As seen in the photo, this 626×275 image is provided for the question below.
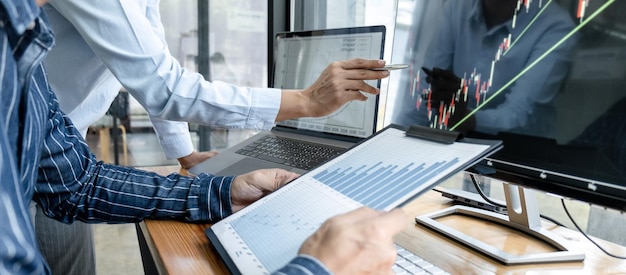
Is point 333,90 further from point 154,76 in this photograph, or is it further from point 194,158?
point 194,158

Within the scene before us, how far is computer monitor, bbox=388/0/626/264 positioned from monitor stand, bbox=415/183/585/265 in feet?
0.04

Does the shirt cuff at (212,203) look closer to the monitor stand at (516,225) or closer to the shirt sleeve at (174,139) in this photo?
the monitor stand at (516,225)

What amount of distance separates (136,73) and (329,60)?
0.48 metres

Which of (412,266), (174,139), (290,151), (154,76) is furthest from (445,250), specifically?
(174,139)

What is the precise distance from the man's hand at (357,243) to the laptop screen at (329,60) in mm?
565

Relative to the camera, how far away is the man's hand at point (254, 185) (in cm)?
71

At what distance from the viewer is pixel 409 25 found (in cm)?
81

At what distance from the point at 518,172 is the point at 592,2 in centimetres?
23

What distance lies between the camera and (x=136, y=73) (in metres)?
0.82

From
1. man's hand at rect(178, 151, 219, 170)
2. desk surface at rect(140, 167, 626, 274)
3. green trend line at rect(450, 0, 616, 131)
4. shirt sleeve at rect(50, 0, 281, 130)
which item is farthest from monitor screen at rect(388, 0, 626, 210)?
man's hand at rect(178, 151, 219, 170)

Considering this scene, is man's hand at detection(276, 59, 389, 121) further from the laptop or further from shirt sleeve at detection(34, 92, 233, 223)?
shirt sleeve at detection(34, 92, 233, 223)

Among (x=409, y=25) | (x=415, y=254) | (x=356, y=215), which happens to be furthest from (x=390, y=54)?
(x=356, y=215)

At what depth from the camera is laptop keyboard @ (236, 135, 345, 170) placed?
3.05ft

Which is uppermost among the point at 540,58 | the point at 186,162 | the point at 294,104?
the point at 540,58
